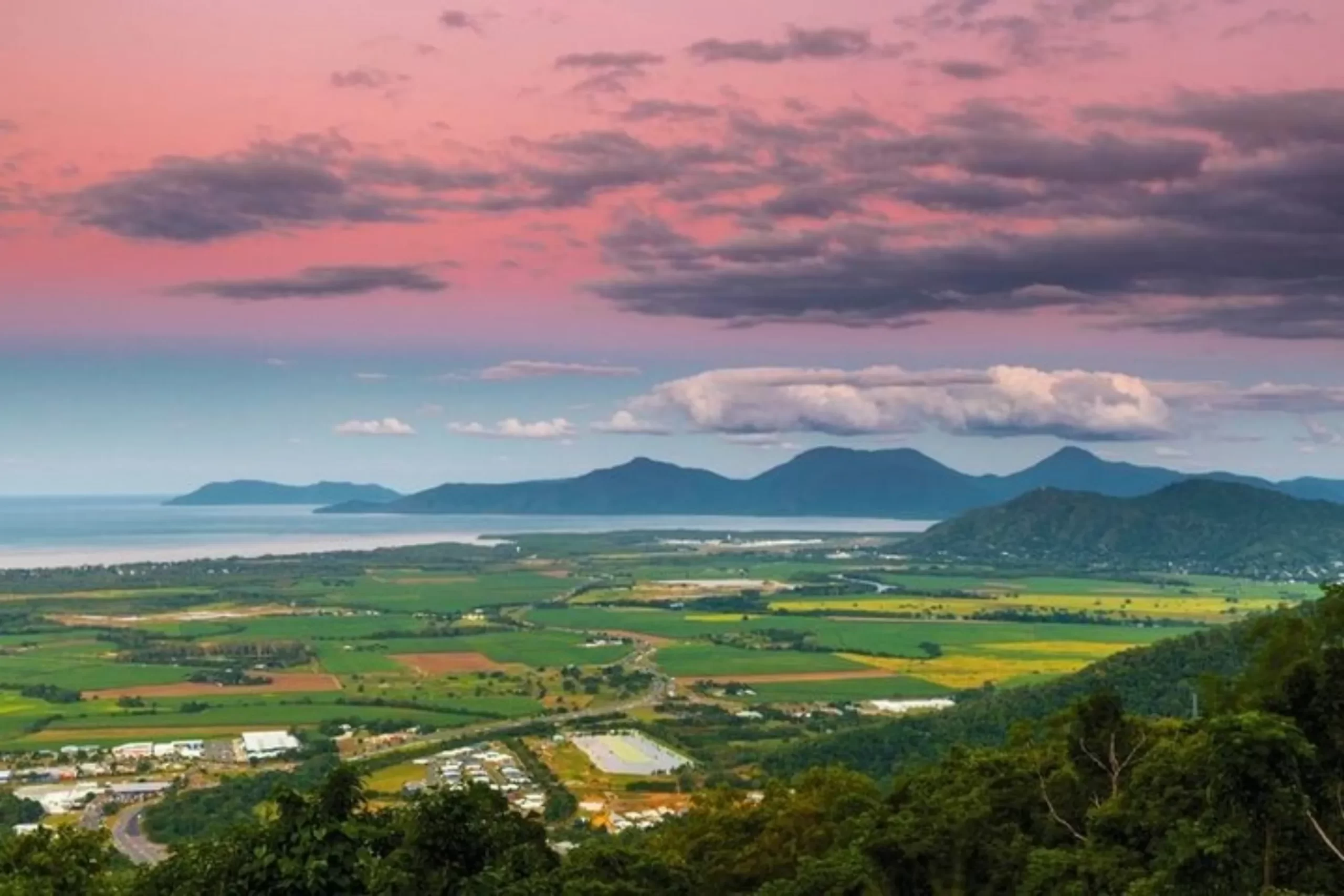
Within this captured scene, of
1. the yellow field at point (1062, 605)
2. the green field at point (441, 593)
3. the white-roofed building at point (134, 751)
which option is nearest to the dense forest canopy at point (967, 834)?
the white-roofed building at point (134, 751)

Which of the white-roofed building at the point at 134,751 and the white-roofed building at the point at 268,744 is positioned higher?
the white-roofed building at the point at 268,744

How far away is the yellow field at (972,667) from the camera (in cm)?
10406

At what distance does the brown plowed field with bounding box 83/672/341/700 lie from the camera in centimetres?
9631

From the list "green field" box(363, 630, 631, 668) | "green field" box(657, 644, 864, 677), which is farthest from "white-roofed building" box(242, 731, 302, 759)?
"green field" box(657, 644, 864, 677)

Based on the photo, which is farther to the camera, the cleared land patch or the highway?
the cleared land patch

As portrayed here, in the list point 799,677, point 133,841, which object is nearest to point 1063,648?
point 799,677

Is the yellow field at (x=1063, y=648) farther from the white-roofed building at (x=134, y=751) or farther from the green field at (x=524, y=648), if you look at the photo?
the white-roofed building at (x=134, y=751)

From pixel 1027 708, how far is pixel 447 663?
5937cm

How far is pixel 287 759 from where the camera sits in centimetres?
7200

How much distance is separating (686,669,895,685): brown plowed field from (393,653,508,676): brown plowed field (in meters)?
19.0

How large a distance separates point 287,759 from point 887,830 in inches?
2167

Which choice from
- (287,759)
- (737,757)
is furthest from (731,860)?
(287,759)

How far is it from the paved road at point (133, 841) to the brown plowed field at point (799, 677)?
54.5m

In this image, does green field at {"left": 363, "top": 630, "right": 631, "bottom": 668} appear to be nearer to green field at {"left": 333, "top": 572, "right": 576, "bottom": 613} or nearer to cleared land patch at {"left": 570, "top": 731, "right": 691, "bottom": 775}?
green field at {"left": 333, "top": 572, "right": 576, "bottom": 613}
